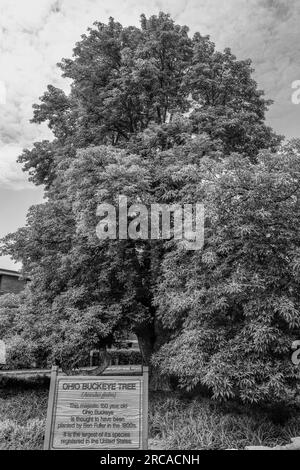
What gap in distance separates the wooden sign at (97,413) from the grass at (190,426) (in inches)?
81.6

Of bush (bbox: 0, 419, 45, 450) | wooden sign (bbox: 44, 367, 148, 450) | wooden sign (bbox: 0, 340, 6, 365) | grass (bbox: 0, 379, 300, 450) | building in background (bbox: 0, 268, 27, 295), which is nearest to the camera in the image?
wooden sign (bbox: 44, 367, 148, 450)

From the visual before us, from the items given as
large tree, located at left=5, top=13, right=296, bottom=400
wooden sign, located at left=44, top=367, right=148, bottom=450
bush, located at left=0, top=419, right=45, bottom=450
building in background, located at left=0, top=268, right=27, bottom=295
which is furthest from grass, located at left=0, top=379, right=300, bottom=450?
building in background, located at left=0, top=268, right=27, bottom=295

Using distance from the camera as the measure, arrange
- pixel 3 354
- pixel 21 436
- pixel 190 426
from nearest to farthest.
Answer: pixel 21 436 → pixel 190 426 → pixel 3 354

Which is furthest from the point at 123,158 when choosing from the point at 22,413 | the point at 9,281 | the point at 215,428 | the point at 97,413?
the point at 9,281

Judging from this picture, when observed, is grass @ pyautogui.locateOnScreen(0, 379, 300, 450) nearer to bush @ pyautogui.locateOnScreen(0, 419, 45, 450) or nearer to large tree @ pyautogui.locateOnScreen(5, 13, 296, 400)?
bush @ pyautogui.locateOnScreen(0, 419, 45, 450)

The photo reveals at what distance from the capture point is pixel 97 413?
18.8 ft

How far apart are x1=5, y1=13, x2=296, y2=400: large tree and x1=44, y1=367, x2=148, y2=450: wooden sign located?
3588 millimetres

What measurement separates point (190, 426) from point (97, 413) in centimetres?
340

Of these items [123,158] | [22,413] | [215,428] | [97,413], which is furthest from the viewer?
[123,158]

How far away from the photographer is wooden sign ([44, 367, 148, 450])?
5613 millimetres

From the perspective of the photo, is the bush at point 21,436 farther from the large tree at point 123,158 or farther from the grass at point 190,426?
the large tree at point 123,158

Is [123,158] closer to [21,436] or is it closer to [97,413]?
[97,413]

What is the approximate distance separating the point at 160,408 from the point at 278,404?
3073mm
